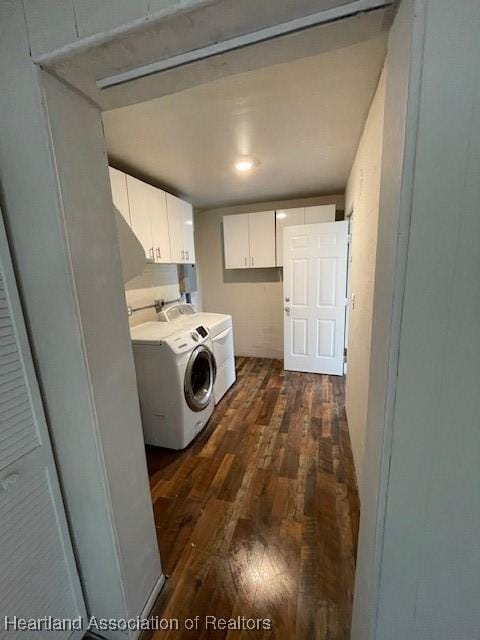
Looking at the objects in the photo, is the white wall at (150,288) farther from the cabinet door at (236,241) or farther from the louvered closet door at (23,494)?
the louvered closet door at (23,494)

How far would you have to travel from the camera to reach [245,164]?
2.22 meters

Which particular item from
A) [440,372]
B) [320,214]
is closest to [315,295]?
[320,214]

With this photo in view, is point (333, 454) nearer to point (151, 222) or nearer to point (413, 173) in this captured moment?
point (413, 173)

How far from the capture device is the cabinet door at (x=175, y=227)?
106 inches

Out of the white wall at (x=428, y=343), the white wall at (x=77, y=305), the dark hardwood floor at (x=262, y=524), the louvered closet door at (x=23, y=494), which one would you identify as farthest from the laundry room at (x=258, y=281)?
the louvered closet door at (x=23, y=494)

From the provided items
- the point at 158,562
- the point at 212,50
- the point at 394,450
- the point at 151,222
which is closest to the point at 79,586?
the point at 158,562

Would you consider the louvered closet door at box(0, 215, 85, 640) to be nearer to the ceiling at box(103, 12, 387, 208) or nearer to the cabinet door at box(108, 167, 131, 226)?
the ceiling at box(103, 12, 387, 208)

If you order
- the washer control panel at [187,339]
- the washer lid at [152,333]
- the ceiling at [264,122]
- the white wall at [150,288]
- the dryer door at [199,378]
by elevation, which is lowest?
the dryer door at [199,378]

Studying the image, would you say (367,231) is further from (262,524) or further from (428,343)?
(262,524)

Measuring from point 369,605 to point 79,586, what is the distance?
3.40 feet

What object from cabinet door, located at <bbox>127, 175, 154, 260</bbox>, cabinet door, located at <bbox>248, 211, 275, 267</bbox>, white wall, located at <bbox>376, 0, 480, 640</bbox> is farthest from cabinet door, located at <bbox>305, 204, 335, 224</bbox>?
white wall, located at <bbox>376, 0, 480, 640</bbox>

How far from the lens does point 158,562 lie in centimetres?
118

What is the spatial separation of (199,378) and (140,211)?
1.58 meters

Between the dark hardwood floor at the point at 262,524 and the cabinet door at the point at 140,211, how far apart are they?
1812 millimetres
